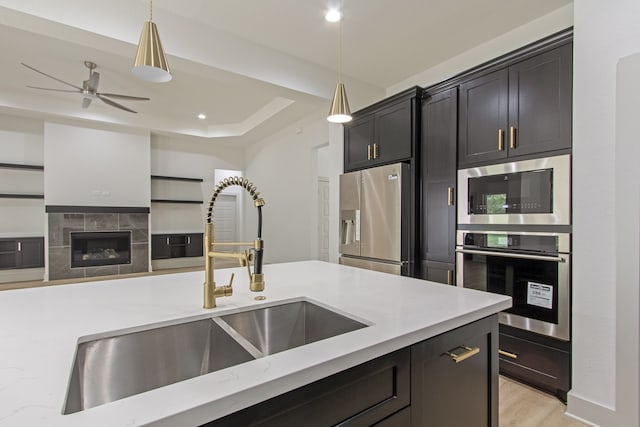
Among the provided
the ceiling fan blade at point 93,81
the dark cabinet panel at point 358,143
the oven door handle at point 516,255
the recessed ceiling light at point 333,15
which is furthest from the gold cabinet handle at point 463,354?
the ceiling fan blade at point 93,81

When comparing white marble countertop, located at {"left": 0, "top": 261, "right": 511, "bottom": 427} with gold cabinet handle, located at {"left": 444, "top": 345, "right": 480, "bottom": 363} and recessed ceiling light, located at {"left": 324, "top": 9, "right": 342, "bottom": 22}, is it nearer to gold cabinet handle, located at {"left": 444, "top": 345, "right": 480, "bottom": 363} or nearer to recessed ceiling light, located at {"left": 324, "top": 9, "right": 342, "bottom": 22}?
gold cabinet handle, located at {"left": 444, "top": 345, "right": 480, "bottom": 363}

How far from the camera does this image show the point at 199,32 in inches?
108

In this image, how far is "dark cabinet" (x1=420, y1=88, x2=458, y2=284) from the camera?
8.45 feet

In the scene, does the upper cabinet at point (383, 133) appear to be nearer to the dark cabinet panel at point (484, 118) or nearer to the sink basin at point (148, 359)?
the dark cabinet panel at point (484, 118)

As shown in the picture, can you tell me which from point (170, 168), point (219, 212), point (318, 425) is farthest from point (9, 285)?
point (318, 425)

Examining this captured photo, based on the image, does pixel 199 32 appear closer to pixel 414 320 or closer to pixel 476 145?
pixel 476 145

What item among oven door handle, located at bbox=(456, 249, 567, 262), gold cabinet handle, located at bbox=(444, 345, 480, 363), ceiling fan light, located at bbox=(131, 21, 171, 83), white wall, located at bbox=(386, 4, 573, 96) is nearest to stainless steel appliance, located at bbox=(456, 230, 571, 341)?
oven door handle, located at bbox=(456, 249, 567, 262)

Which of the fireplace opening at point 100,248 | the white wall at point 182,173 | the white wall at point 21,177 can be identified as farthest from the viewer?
the white wall at point 182,173

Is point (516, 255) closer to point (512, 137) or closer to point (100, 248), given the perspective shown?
point (512, 137)

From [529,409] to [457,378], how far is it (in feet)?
4.71

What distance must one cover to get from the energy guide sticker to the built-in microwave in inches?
16.4

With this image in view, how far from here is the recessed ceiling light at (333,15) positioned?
2.56m

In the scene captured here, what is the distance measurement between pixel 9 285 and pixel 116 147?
2.80 m

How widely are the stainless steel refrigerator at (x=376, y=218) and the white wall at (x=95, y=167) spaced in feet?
15.2
